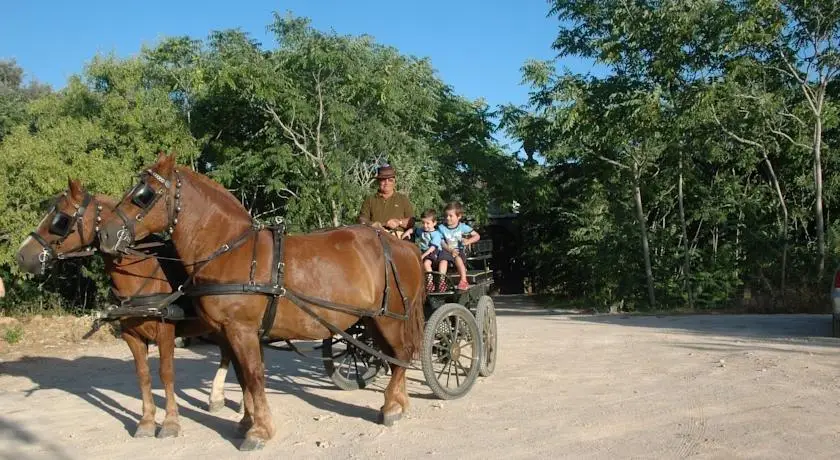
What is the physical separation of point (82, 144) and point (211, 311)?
12.0 meters

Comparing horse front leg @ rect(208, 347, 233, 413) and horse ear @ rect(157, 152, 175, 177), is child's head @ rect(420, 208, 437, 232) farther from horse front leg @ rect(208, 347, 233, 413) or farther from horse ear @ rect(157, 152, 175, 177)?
horse ear @ rect(157, 152, 175, 177)

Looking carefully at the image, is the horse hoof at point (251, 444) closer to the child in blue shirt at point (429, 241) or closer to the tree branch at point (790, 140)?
the child in blue shirt at point (429, 241)

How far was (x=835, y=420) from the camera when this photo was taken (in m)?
5.32

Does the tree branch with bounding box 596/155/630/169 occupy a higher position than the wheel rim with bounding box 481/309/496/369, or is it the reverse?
the tree branch with bounding box 596/155/630/169

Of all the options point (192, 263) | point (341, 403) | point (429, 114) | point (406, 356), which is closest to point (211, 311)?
point (192, 263)

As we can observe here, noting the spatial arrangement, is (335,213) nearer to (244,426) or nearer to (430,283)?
(430,283)

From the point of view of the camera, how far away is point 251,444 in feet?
17.5

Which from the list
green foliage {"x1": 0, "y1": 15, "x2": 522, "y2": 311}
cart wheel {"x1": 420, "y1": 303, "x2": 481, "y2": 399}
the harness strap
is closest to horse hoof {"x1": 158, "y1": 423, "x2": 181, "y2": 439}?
the harness strap

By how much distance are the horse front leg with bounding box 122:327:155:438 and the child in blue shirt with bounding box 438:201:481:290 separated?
2999mm

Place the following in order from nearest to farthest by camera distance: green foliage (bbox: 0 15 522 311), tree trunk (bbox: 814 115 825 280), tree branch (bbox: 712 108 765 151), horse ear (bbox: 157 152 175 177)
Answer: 1. horse ear (bbox: 157 152 175 177)
2. green foliage (bbox: 0 15 522 311)
3. tree trunk (bbox: 814 115 825 280)
4. tree branch (bbox: 712 108 765 151)

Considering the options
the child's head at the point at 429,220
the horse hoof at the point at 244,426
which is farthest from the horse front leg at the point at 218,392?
the child's head at the point at 429,220

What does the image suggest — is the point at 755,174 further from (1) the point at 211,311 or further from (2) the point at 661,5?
(1) the point at 211,311

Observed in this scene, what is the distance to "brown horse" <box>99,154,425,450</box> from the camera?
5.27 metres

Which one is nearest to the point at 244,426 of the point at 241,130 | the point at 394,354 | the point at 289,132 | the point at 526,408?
the point at 394,354
